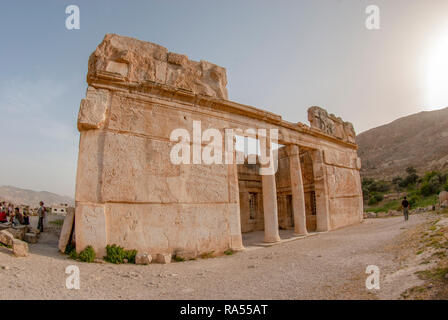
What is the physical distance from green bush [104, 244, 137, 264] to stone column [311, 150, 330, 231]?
10.0 m

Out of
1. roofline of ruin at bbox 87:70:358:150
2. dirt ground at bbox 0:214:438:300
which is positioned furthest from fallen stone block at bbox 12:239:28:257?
roofline of ruin at bbox 87:70:358:150

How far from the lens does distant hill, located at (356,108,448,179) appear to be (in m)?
41.2

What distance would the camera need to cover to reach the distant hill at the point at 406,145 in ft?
135

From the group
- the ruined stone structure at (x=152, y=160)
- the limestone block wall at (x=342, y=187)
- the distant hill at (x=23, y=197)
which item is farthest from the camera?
the distant hill at (x=23, y=197)

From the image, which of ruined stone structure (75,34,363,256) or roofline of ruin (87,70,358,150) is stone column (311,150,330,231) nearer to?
roofline of ruin (87,70,358,150)

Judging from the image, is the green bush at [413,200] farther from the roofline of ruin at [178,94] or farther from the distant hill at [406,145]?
the roofline of ruin at [178,94]

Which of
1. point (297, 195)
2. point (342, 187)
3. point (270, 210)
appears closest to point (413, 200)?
point (342, 187)

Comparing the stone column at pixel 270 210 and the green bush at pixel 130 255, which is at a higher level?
the stone column at pixel 270 210

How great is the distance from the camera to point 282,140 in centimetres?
1191

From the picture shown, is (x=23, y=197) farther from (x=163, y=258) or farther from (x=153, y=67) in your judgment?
(x=163, y=258)

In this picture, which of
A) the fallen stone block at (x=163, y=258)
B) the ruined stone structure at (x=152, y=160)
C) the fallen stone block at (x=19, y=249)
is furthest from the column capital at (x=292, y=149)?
the fallen stone block at (x=19, y=249)

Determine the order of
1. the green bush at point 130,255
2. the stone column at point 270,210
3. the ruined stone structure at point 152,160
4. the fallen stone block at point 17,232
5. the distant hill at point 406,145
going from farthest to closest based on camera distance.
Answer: the distant hill at point 406,145 < the stone column at point 270,210 < the fallen stone block at point 17,232 < the ruined stone structure at point 152,160 < the green bush at point 130,255

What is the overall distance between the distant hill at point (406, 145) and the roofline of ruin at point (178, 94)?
98.8ft

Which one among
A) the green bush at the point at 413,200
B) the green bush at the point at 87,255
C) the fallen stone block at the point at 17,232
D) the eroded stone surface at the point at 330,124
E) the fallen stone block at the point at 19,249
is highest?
the eroded stone surface at the point at 330,124
